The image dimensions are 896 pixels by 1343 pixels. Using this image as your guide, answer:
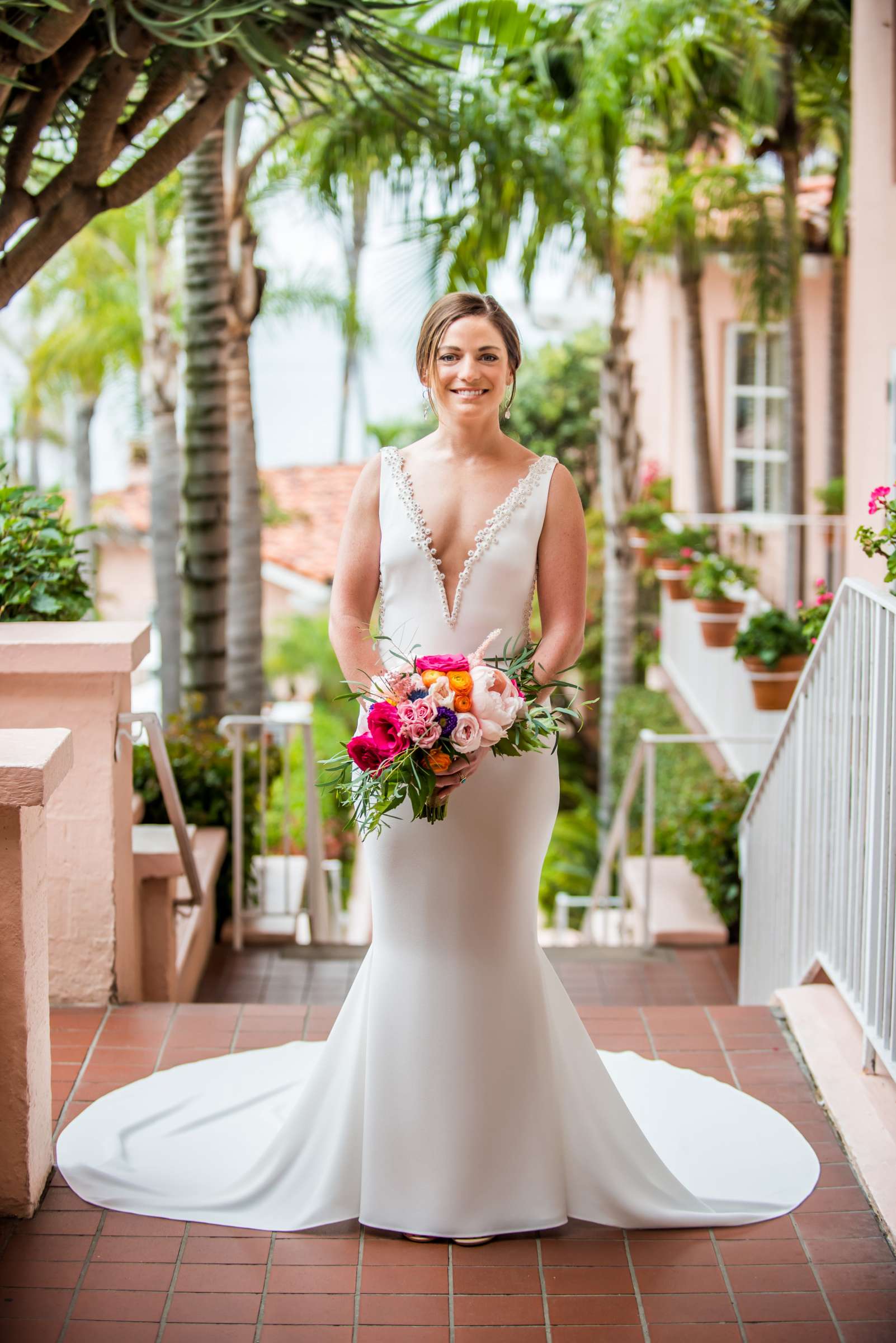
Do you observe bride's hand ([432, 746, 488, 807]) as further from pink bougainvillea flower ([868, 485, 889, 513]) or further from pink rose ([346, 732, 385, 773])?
pink bougainvillea flower ([868, 485, 889, 513])

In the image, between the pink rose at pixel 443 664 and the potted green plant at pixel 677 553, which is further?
the potted green plant at pixel 677 553

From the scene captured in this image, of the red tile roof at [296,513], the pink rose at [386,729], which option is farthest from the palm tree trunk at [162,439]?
the pink rose at [386,729]

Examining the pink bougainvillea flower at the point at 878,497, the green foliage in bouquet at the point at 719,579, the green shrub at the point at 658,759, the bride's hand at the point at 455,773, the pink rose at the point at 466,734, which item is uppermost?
the pink bougainvillea flower at the point at 878,497

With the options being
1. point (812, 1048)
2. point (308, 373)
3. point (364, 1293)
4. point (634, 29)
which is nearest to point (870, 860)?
point (812, 1048)

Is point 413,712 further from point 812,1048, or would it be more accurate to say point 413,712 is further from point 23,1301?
point 812,1048

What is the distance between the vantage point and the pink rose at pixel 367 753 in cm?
300

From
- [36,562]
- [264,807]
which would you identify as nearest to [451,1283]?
[36,562]

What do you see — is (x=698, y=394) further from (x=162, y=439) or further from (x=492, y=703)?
(x=492, y=703)

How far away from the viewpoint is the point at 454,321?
341 centimetres

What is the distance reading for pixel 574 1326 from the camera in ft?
9.73

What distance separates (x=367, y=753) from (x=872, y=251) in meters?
6.26

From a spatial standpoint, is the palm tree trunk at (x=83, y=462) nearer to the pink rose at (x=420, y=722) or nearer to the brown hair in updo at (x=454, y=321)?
the brown hair in updo at (x=454, y=321)

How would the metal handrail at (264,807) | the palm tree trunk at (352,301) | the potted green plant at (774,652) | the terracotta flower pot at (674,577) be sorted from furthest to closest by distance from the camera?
the terracotta flower pot at (674,577), the palm tree trunk at (352,301), the potted green plant at (774,652), the metal handrail at (264,807)

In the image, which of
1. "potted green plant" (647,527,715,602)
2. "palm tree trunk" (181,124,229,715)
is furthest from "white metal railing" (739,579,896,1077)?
"potted green plant" (647,527,715,602)
